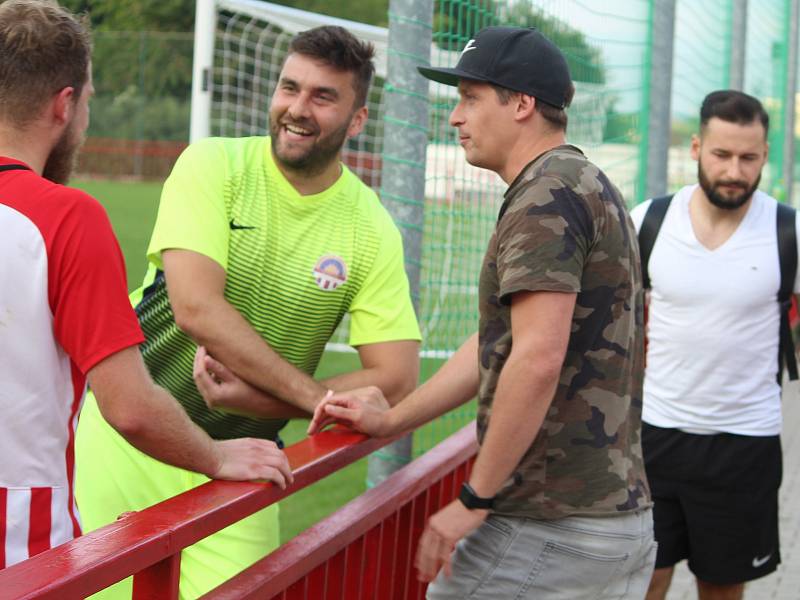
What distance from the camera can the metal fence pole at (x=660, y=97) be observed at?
22.9 ft

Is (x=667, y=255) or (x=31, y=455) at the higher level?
(x=667, y=255)

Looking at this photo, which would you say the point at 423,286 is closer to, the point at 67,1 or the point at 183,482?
the point at 183,482

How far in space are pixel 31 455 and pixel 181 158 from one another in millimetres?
1626

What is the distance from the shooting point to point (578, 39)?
6508 mm

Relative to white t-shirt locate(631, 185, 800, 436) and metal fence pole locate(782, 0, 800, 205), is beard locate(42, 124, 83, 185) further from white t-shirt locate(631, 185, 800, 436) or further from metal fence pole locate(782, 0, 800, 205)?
metal fence pole locate(782, 0, 800, 205)

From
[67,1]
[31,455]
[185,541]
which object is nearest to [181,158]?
[31,455]

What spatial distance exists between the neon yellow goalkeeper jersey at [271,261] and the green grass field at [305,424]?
1577mm

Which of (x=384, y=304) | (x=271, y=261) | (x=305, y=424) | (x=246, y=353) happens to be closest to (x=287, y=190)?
(x=271, y=261)

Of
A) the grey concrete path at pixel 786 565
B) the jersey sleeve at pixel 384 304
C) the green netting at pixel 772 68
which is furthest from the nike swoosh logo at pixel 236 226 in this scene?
the green netting at pixel 772 68

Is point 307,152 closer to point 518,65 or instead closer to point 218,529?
point 518,65

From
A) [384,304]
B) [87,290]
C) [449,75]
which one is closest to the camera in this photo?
[87,290]

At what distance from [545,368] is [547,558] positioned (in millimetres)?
507

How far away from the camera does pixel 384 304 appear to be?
4.01 m

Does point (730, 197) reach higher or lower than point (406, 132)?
lower
